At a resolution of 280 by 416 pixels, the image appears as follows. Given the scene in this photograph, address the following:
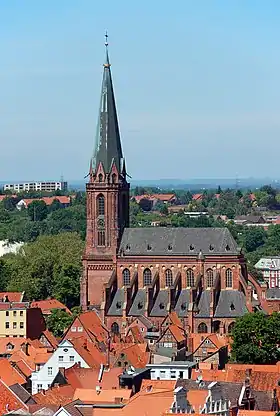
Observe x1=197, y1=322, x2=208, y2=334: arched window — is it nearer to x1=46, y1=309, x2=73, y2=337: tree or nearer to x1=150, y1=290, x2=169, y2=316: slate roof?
x1=150, y1=290, x2=169, y2=316: slate roof

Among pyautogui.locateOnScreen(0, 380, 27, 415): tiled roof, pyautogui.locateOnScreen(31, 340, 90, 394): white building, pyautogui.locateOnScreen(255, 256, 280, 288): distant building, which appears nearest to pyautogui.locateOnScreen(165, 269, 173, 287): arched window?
pyautogui.locateOnScreen(31, 340, 90, 394): white building

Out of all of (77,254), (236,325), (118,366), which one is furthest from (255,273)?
(118,366)

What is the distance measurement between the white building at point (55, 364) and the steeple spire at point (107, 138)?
3215 cm

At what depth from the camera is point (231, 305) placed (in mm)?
121750

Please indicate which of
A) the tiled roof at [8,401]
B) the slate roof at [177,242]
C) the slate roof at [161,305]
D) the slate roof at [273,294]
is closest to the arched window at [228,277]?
the slate roof at [177,242]

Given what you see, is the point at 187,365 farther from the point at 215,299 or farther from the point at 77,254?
the point at 77,254

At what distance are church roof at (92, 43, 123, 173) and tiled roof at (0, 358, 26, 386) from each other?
124 ft

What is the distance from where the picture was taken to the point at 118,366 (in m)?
99.9

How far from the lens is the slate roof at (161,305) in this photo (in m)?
123

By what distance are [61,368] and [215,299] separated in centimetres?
2922

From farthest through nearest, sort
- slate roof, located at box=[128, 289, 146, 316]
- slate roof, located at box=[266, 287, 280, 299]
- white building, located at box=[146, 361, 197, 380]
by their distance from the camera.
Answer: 1. slate roof, located at box=[266, 287, 280, 299]
2. slate roof, located at box=[128, 289, 146, 316]
3. white building, located at box=[146, 361, 197, 380]

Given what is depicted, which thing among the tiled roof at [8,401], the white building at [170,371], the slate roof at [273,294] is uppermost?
the tiled roof at [8,401]

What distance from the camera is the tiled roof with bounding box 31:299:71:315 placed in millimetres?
131750

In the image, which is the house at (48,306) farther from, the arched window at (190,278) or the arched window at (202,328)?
the arched window at (202,328)
